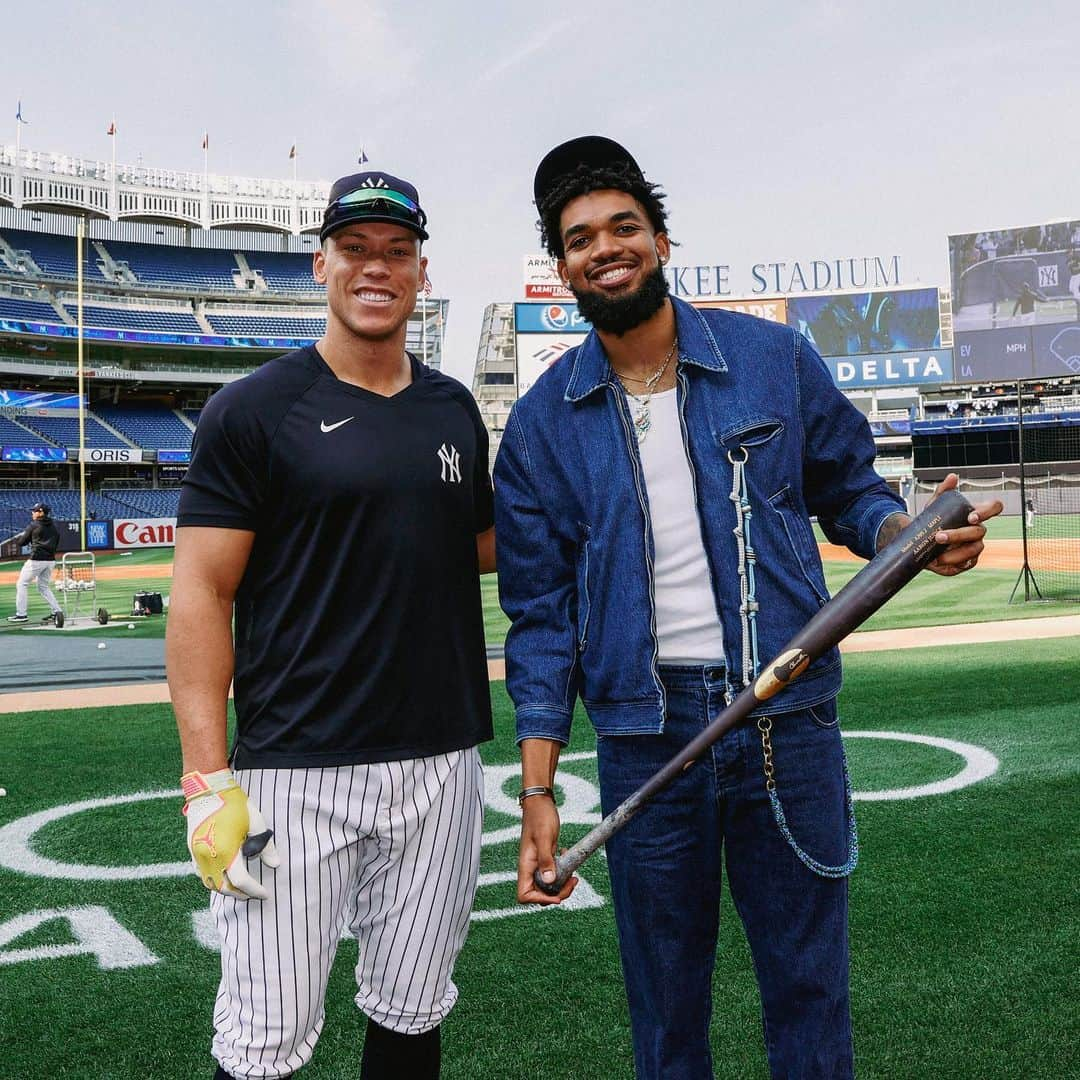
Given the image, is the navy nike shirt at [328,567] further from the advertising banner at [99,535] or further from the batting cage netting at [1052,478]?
the advertising banner at [99,535]

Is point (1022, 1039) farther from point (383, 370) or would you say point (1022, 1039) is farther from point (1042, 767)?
point (1042, 767)

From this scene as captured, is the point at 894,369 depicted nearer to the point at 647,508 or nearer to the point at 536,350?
the point at 536,350

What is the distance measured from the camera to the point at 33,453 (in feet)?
144

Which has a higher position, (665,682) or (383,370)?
(383,370)

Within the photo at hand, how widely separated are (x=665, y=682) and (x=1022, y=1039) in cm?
202

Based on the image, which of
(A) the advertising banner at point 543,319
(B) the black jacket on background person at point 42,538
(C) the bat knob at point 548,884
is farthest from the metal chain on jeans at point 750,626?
(A) the advertising banner at point 543,319

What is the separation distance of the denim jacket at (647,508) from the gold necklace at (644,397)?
0.10 feet

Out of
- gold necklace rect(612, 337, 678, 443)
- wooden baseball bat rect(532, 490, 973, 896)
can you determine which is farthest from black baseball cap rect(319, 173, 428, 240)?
wooden baseball bat rect(532, 490, 973, 896)

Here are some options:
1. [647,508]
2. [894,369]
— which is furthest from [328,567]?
[894,369]

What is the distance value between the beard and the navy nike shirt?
0.53 meters

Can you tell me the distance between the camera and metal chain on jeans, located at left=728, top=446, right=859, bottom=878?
2125 millimetres

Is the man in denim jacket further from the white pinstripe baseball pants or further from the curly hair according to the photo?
the white pinstripe baseball pants

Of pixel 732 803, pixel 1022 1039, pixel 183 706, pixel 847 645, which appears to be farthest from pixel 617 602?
pixel 847 645

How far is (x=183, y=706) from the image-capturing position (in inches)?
92.4
